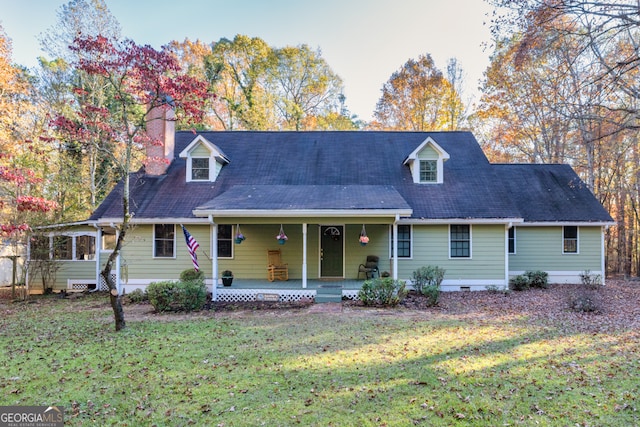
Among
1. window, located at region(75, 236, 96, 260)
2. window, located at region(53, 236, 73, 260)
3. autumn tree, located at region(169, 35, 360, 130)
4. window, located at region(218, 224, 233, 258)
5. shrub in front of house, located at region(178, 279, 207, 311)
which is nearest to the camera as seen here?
shrub in front of house, located at region(178, 279, 207, 311)

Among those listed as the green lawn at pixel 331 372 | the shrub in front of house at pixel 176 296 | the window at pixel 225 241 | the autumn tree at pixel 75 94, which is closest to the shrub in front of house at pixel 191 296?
the shrub in front of house at pixel 176 296

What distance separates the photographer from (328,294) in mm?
11578

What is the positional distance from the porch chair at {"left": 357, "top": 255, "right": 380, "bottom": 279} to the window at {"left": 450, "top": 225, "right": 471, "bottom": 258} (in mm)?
2839

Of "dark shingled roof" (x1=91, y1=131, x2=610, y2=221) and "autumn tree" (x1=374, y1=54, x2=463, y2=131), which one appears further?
"autumn tree" (x1=374, y1=54, x2=463, y2=131)

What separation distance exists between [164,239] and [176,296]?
348 centimetres

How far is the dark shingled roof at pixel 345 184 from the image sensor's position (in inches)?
505

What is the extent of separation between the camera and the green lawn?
166 inches

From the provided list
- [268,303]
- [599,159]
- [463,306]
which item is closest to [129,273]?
[268,303]

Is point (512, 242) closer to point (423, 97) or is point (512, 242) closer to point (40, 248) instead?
point (423, 97)

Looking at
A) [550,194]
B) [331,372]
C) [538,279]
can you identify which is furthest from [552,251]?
[331,372]

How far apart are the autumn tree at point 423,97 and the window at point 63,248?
843 inches

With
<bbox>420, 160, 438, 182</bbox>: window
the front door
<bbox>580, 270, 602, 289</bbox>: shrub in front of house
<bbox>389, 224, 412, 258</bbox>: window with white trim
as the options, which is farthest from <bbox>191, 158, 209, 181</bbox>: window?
<bbox>580, 270, 602, 289</bbox>: shrub in front of house

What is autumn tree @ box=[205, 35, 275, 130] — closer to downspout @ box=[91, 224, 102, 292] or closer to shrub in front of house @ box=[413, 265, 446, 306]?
downspout @ box=[91, 224, 102, 292]

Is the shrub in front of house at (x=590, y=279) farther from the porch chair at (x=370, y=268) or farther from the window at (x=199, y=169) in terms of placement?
the window at (x=199, y=169)
